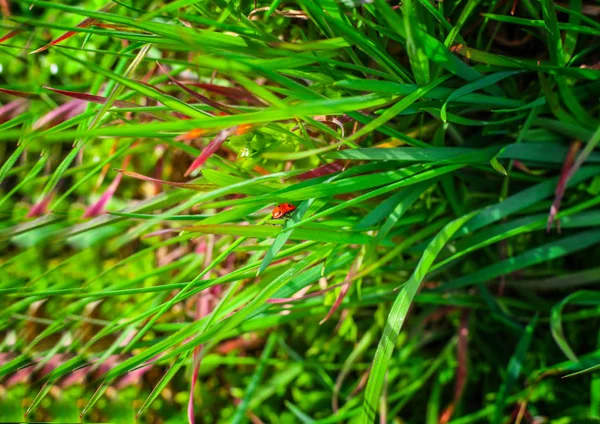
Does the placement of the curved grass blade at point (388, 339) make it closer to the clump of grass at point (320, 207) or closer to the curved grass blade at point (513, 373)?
the clump of grass at point (320, 207)

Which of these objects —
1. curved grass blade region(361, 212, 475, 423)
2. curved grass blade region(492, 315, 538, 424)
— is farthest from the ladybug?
curved grass blade region(492, 315, 538, 424)

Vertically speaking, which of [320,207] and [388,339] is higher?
[320,207]

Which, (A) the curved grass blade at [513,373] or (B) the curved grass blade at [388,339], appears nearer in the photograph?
(B) the curved grass blade at [388,339]

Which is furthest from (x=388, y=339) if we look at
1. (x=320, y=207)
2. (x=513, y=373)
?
(x=513, y=373)

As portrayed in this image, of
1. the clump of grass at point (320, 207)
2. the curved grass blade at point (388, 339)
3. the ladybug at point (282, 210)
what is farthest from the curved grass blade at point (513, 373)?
the ladybug at point (282, 210)

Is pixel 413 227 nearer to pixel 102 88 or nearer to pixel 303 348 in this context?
pixel 303 348

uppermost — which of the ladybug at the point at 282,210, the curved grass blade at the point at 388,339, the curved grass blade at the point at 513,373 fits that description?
the ladybug at the point at 282,210

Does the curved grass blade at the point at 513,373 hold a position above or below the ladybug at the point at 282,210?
below

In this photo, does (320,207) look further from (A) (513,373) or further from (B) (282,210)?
(A) (513,373)

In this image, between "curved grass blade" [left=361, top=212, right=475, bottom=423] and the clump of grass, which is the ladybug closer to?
the clump of grass

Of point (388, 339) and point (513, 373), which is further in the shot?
point (513, 373)
